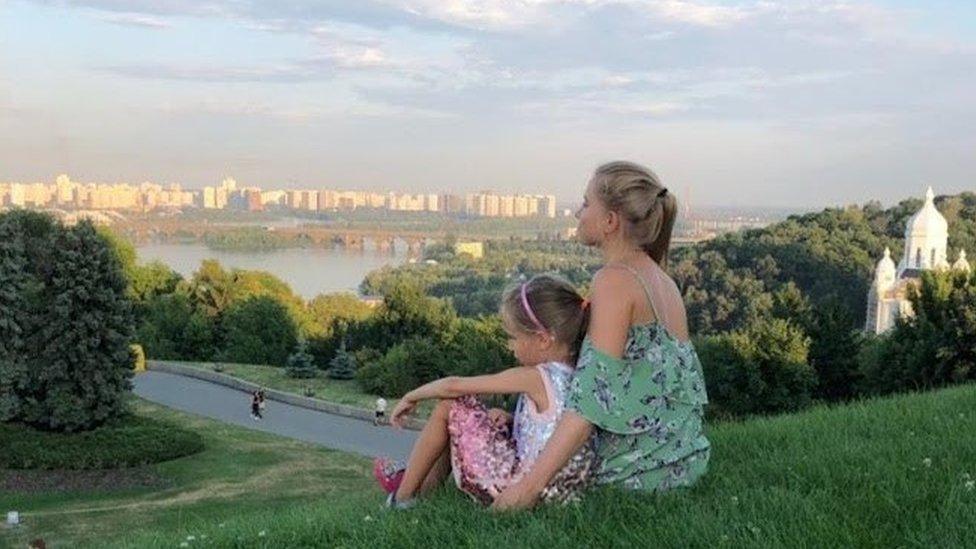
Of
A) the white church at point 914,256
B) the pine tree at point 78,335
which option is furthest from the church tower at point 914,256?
the pine tree at point 78,335

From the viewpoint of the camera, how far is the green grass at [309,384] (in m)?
26.7

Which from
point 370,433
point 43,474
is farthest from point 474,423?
point 370,433

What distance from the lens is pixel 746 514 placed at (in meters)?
3.36

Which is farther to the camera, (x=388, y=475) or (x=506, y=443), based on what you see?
(x=388, y=475)

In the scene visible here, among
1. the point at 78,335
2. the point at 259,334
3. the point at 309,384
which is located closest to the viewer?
the point at 78,335

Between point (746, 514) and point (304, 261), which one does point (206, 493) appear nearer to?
point (746, 514)

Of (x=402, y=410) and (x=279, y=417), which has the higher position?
(x=402, y=410)

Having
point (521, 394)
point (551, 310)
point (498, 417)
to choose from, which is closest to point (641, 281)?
A: point (551, 310)

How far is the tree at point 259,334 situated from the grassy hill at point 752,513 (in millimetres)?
35154

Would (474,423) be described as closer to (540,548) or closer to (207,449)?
(540,548)

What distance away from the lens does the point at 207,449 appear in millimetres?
20078

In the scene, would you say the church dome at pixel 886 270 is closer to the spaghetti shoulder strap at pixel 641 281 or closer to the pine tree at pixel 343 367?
the pine tree at pixel 343 367

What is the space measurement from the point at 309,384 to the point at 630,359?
26568 mm

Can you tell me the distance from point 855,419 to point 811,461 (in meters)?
1.91
